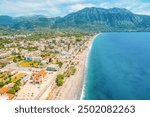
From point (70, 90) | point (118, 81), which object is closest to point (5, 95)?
point (70, 90)

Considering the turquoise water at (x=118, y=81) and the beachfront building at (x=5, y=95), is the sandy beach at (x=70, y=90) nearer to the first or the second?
the turquoise water at (x=118, y=81)

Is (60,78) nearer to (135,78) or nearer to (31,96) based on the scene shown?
(31,96)

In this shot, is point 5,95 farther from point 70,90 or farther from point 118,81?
point 118,81

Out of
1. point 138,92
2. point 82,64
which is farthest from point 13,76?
point 138,92

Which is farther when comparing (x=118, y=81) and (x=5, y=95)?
(x=118, y=81)

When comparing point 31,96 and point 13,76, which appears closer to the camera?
point 31,96

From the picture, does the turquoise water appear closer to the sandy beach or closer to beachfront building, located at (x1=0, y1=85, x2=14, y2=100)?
the sandy beach

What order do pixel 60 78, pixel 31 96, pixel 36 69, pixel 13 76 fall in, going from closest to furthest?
1. pixel 31 96
2. pixel 60 78
3. pixel 13 76
4. pixel 36 69

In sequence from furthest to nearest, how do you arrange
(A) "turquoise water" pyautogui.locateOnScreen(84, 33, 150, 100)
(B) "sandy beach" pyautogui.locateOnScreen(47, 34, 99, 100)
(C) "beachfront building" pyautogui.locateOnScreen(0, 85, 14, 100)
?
(A) "turquoise water" pyautogui.locateOnScreen(84, 33, 150, 100)
(B) "sandy beach" pyautogui.locateOnScreen(47, 34, 99, 100)
(C) "beachfront building" pyautogui.locateOnScreen(0, 85, 14, 100)

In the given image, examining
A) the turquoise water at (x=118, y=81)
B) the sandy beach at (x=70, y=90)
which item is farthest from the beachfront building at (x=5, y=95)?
the turquoise water at (x=118, y=81)

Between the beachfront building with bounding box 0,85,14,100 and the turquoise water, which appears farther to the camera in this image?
the turquoise water

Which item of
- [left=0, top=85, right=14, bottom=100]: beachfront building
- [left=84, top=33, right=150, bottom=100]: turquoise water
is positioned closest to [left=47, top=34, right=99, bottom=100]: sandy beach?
[left=84, top=33, right=150, bottom=100]: turquoise water
